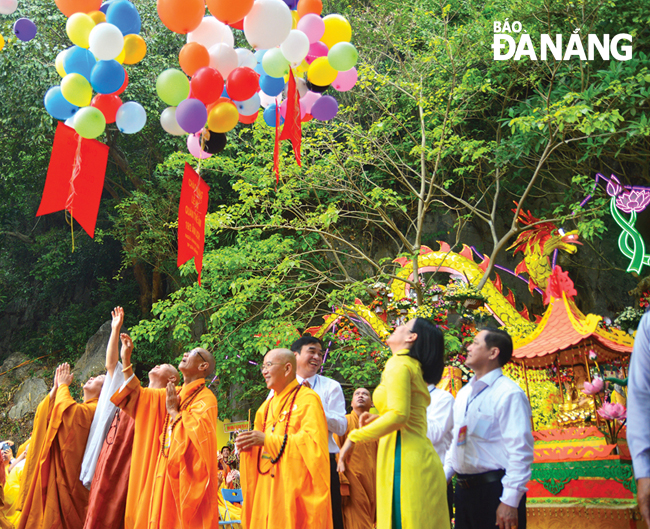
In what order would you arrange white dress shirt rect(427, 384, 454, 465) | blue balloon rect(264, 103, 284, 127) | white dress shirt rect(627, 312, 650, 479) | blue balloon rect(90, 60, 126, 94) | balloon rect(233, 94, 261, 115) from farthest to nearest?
1. blue balloon rect(264, 103, 284, 127)
2. balloon rect(233, 94, 261, 115)
3. blue balloon rect(90, 60, 126, 94)
4. white dress shirt rect(427, 384, 454, 465)
5. white dress shirt rect(627, 312, 650, 479)

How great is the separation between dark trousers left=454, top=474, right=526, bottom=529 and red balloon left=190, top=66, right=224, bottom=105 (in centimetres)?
290

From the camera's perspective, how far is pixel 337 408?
425 cm

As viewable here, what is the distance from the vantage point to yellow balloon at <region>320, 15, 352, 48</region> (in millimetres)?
4312

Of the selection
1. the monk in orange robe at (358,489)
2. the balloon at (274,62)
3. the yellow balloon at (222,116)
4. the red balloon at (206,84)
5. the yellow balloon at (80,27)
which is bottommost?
the monk in orange robe at (358,489)

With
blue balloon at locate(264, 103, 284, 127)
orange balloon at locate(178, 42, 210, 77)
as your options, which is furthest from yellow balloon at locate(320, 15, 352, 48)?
orange balloon at locate(178, 42, 210, 77)

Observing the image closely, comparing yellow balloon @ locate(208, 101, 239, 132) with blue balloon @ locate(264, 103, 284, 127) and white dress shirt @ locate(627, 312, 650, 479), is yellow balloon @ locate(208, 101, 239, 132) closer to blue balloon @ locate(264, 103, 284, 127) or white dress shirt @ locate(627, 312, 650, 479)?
blue balloon @ locate(264, 103, 284, 127)

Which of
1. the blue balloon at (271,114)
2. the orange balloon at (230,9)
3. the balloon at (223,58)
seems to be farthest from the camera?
the blue balloon at (271,114)

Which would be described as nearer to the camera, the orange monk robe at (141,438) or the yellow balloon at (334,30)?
the orange monk robe at (141,438)

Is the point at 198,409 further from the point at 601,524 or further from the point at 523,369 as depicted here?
the point at 523,369

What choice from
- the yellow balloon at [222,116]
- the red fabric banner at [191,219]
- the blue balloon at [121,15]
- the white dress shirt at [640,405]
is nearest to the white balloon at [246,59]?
the yellow balloon at [222,116]

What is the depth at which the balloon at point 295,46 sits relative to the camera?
3.84 metres

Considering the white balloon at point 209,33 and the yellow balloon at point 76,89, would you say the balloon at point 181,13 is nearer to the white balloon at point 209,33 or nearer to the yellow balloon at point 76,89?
the white balloon at point 209,33

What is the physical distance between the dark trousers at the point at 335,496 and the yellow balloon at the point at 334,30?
3.15 metres

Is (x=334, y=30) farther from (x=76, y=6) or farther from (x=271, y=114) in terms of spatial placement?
(x=76, y=6)
